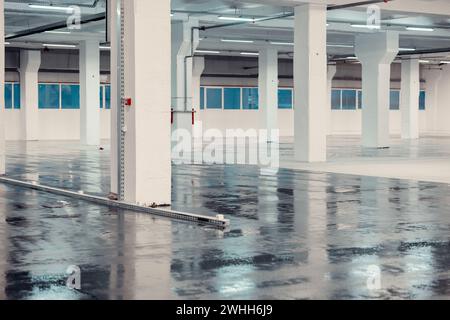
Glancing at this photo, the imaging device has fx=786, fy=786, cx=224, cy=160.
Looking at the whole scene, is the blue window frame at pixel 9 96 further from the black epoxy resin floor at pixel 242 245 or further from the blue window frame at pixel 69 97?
the black epoxy resin floor at pixel 242 245

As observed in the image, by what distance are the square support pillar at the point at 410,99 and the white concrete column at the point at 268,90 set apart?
8710 mm

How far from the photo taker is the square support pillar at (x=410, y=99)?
159 feet

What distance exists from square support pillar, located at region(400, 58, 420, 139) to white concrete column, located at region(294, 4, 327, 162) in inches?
919

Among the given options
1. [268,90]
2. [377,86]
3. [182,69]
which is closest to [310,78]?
[182,69]

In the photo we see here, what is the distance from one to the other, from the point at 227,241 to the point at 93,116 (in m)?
30.6

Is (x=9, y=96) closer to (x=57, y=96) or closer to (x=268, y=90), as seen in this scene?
(x=57, y=96)

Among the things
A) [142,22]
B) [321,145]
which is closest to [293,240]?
[142,22]

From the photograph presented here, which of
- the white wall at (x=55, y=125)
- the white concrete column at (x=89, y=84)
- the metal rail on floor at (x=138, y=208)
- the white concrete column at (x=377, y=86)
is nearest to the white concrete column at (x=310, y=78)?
the white concrete column at (x=377, y=86)

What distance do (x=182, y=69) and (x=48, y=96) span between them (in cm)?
2019

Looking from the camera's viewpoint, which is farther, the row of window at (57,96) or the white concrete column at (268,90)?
the row of window at (57,96)

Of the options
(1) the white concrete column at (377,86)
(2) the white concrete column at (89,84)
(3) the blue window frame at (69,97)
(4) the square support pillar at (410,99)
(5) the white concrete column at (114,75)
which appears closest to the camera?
(5) the white concrete column at (114,75)

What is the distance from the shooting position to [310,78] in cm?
2594

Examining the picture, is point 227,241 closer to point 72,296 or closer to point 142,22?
point 72,296

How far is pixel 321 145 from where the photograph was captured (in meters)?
26.5
